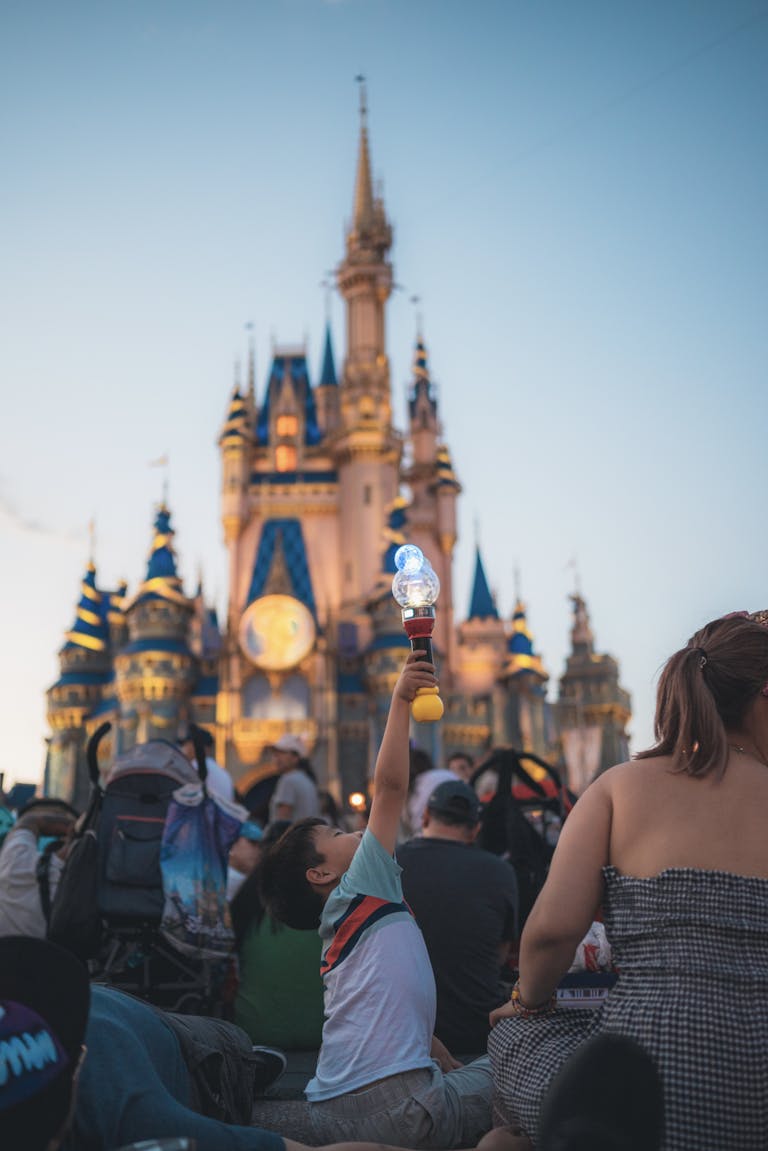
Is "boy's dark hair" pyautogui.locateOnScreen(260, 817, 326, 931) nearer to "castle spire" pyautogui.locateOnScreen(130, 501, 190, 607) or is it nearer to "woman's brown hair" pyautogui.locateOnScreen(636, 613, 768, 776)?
"woman's brown hair" pyautogui.locateOnScreen(636, 613, 768, 776)

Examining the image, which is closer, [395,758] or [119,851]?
[395,758]

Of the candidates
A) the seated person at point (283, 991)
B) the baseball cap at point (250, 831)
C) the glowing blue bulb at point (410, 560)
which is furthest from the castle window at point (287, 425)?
the glowing blue bulb at point (410, 560)

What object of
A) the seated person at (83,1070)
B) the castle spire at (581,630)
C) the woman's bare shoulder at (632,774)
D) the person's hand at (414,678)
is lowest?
Result: the seated person at (83,1070)

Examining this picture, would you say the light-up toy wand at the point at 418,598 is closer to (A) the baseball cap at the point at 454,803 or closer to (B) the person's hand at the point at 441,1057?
(B) the person's hand at the point at 441,1057

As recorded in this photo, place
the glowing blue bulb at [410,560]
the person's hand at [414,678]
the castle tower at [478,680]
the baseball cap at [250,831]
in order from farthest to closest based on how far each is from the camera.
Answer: the castle tower at [478,680] → the baseball cap at [250,831] → the glowing blue bulb at [410,560] → the person's hand at [414,678]

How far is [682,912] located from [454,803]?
271 cm

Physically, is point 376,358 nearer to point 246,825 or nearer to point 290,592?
point 290,592

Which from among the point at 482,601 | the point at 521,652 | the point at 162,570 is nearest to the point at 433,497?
the point at 482,601

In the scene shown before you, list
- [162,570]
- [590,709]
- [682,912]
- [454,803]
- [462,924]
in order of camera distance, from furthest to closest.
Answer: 1. [590,709]
2. [162,570]
3. [454,803]
4. [462,924]
5. [682,912]

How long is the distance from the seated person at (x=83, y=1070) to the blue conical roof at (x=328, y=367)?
4467 cm

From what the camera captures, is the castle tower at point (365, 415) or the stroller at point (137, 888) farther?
the castle tower at point (365, 415)

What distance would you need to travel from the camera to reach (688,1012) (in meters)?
2.44

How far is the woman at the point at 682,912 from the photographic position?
93.6 inches

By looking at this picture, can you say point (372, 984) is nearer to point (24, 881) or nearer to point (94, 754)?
point (94, 754)
